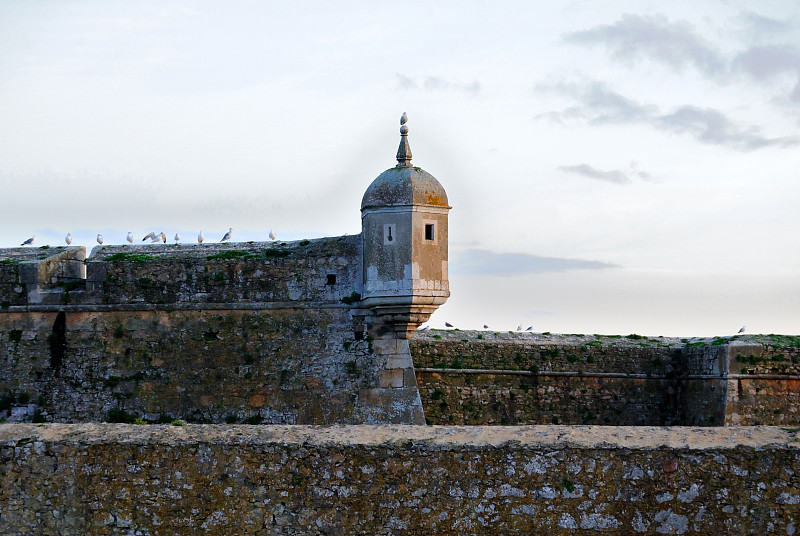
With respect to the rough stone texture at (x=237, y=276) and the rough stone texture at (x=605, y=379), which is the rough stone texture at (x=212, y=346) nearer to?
the rough stone texture at (x=237, y=276)

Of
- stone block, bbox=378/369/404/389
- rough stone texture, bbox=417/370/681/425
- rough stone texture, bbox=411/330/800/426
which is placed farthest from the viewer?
rough stone texture, bbox=411/330/800/426

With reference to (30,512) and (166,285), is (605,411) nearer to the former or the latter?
(166,285)

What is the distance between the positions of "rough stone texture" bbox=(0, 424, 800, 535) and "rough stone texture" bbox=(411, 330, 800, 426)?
43.6 ft

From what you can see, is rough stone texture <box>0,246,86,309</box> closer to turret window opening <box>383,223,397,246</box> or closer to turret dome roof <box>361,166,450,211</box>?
turret dome roof <box>361,166,450,211</box>

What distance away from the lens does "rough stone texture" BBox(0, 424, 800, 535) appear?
1293 cm

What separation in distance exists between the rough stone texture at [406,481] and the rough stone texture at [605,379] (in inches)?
524

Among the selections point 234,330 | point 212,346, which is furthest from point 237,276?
point 212,346

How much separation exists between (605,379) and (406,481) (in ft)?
53.2

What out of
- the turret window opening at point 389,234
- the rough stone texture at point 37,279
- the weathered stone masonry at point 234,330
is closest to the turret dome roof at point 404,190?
the weathered stone masonry at point 234,330

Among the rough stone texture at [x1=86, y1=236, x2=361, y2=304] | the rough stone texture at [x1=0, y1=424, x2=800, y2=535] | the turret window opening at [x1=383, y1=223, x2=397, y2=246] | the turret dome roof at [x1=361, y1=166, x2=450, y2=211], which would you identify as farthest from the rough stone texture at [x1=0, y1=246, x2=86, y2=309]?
the rough stone texture at [x1=0, y1=424, x2=800, y2=535]

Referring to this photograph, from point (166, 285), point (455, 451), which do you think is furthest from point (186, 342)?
point (455, 451)

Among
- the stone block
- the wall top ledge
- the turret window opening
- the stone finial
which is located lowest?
the wall top ledge

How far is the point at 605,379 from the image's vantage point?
2866 centimetres

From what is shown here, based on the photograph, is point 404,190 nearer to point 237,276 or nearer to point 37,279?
point 237,276
